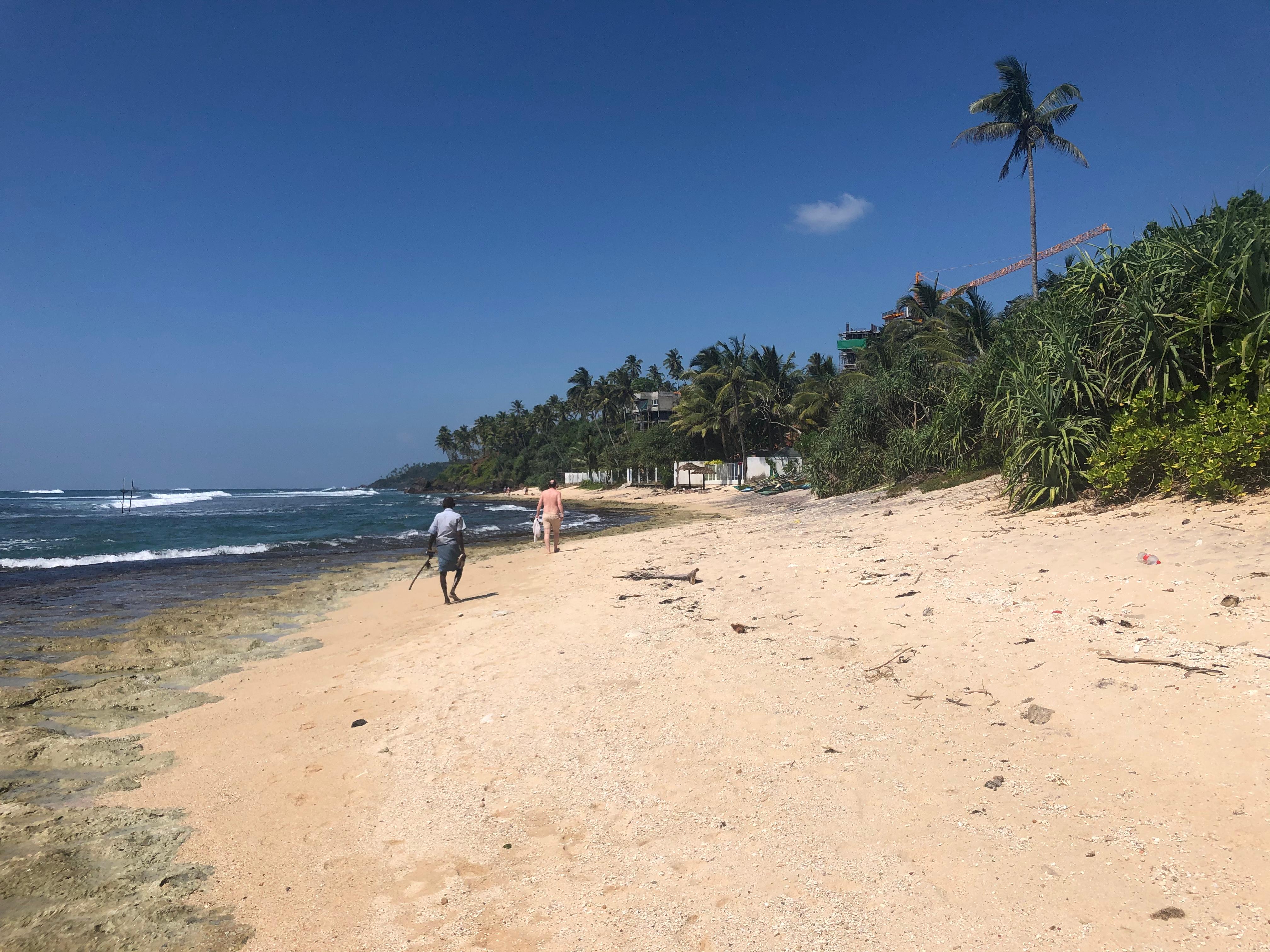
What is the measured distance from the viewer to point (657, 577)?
991cm

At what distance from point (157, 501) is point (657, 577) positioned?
105305mm

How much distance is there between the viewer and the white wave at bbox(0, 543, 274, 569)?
65.7 feet

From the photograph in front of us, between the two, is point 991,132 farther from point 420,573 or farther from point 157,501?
point 157,501

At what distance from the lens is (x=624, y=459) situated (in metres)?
65.9

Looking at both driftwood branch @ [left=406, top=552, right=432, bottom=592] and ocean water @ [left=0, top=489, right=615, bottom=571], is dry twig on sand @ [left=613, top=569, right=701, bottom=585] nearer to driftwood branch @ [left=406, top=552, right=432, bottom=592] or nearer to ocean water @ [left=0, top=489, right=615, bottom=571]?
driftwood branch @ [left=406, top=552, right=432, bottom=592]

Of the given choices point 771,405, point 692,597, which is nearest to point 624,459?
point 771,405

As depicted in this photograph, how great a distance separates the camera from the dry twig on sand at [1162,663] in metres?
4.07

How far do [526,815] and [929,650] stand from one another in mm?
3434

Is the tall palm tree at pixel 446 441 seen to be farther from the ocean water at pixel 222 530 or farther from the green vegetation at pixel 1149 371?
the green vegetation at pixel 1149 371

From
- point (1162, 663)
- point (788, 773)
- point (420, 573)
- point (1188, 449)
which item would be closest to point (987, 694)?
point (1162, 663)

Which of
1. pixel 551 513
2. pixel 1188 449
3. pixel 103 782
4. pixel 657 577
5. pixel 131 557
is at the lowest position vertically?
pixel 103 782

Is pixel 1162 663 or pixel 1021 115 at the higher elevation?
pixel 1021 115

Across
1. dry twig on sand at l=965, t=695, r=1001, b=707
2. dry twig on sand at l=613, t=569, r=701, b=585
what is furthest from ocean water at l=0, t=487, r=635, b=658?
dry twig on sand at l=965, t=695, r=1001, b=707

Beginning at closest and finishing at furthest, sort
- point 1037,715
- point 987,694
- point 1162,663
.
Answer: point 1037,715 → point 1162,663 → point 987,694
